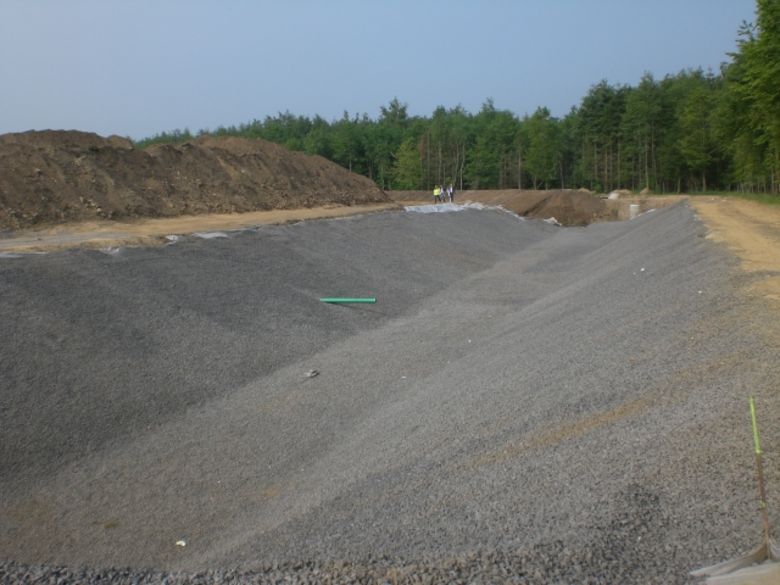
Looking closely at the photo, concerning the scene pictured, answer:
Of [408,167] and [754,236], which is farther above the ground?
[408,167]

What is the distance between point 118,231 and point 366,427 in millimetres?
15822

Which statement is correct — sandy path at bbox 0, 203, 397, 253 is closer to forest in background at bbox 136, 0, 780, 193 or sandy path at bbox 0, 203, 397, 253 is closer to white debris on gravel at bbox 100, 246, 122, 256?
white debris on gravel at bbox 100, 246, 122, 256

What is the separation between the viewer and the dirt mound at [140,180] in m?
25.5

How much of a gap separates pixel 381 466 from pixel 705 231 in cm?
1636

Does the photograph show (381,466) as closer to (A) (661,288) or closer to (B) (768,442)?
(B) (768,442)

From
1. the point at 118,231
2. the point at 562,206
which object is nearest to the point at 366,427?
the point at 118,231

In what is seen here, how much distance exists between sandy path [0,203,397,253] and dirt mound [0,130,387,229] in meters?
0.88

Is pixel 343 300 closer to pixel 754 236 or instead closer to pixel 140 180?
pixel 754 236

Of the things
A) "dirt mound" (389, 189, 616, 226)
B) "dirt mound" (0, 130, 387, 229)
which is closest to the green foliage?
"dirt mound" (389, 189, 616, 226)

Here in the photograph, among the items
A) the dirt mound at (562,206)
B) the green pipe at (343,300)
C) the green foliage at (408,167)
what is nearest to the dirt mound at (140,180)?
the green pipe at (343,300)

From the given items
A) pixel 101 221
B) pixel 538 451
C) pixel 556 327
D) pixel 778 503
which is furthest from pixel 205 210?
pixel 778 503

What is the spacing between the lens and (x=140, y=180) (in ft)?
100

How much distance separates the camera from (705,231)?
70.7 ft

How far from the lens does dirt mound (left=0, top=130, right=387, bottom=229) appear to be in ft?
83.7
